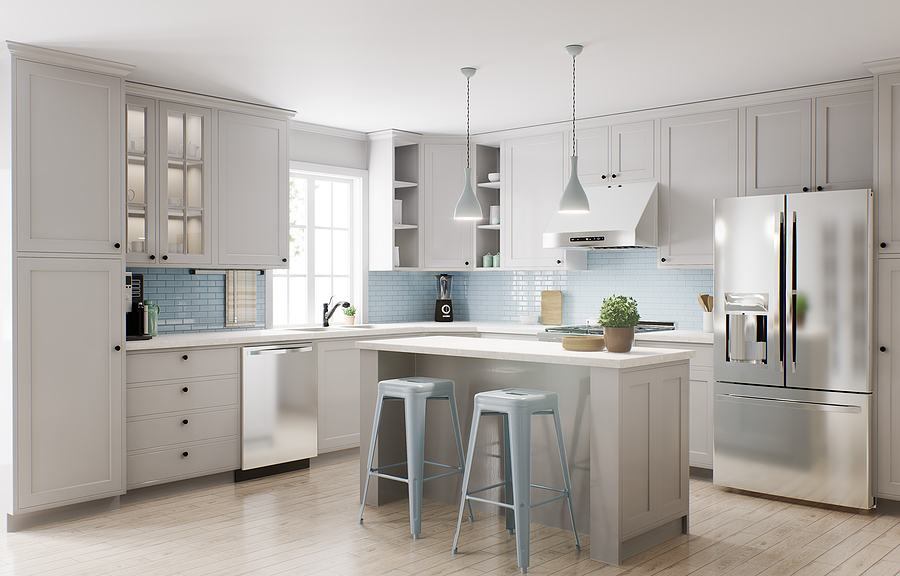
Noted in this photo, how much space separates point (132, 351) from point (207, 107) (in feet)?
5.46

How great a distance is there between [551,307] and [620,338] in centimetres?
268

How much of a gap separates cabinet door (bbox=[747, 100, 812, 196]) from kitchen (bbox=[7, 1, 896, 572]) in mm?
32

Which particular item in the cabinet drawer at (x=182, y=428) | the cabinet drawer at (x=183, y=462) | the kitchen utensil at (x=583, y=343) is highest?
the kitchen utensil at (x=583, y=343)

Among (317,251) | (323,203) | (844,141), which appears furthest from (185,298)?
(844,141)

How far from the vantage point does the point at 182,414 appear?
4445mm

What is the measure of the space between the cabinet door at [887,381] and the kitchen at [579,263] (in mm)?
699

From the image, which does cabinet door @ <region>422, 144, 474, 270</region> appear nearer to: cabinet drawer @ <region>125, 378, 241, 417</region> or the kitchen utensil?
cabinet drawer @ <region>125, 378, 241, 417</region>

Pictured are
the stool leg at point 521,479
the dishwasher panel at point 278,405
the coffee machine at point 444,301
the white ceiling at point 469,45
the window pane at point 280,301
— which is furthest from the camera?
the coffee machine at point 444,301

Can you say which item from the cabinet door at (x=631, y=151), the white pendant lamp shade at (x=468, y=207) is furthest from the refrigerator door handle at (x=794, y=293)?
the white pendant lamp shade at (x=468, y=207)

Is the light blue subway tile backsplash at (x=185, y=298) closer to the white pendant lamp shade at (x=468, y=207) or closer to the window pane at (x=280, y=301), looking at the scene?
the window pane at (x=280, y=301)

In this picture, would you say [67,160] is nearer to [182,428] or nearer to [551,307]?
[182,428]

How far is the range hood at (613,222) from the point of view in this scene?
16.6ft

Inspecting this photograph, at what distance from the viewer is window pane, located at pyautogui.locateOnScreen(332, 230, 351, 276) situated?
613cm

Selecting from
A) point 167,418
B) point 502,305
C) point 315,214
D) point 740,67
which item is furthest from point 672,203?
point 167,418
